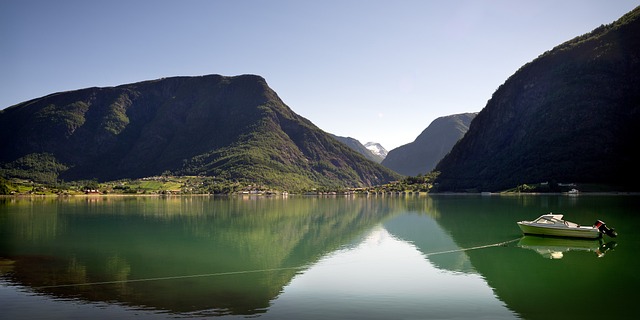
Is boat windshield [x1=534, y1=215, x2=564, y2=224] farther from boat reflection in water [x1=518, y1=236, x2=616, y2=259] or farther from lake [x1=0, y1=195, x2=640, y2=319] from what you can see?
lake [x1=0, y1=195, x2=640, y2=319]

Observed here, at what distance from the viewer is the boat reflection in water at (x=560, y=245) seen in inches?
1371

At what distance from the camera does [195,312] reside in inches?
758

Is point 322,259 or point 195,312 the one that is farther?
point 322,259

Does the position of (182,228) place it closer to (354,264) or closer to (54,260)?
(54,260)

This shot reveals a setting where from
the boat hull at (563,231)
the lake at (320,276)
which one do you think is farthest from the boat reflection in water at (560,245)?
the boat hull at (563,231)

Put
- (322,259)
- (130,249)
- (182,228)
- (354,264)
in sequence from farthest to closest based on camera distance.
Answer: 1. (182,228)
2. (130,249)
3. (322,259)
4. (354,264)

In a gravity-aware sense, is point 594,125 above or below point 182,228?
above

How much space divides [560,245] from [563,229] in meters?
3.40

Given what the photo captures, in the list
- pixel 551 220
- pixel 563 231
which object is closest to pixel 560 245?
pixel 563 231

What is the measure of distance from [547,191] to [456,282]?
550ft

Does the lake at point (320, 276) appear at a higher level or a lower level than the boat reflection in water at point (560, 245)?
higher

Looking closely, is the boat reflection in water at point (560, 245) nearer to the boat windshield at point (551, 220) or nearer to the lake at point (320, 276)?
the lake at point (320, 276)

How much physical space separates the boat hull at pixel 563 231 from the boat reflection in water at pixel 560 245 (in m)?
0.41

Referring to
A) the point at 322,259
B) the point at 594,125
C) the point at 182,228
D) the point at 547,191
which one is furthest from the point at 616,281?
the point at 594,125
